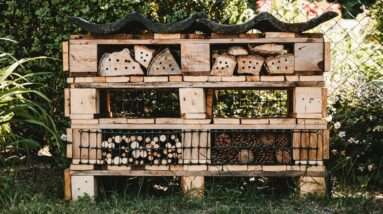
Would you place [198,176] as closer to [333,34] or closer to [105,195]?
[105,195]

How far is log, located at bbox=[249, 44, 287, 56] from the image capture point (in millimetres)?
4453

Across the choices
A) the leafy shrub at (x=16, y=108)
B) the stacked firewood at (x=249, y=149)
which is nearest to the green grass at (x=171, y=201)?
the stacked firewood at (x=249, y=149)

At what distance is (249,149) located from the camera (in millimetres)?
4680

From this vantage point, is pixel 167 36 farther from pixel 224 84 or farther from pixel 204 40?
pixel 224 84

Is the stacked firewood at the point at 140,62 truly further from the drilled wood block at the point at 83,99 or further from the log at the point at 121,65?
the drilled wood block at the point at 83,99

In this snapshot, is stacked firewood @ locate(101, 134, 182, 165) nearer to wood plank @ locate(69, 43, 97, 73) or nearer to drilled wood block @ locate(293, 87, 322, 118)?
wood plank @ locate(69, 43, 97, 73)

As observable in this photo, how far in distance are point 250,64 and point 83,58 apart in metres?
1.10

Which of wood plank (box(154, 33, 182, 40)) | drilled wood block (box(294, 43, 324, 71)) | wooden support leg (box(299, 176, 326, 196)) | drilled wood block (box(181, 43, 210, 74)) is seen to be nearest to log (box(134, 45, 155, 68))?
wood plank (box(154, 33, 182, 40))

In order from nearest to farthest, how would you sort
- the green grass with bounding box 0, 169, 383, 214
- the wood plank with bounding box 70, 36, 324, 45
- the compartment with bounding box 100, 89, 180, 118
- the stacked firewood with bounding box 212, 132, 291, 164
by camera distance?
the green grass with bounding box 0, 169, 383, 214
the wood plank with bounding box 70, 36, 324, 45
the stacked firewood with bounding box 212, 132, 291, 164
the compartment with bounding box 100, 89, 180, 118

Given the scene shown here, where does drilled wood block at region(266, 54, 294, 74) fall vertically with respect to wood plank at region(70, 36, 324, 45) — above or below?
below

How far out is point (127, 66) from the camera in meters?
4.52

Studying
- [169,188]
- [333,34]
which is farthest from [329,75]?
[169,188]

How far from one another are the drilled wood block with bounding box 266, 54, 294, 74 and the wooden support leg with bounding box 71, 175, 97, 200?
140 cm

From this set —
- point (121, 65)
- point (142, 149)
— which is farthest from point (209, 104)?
point (121, 65)
